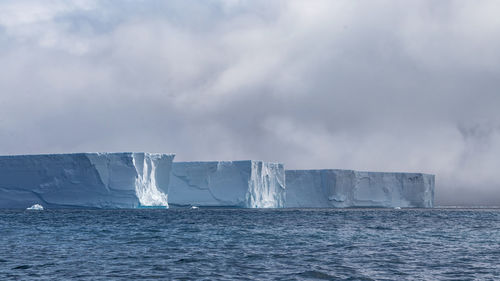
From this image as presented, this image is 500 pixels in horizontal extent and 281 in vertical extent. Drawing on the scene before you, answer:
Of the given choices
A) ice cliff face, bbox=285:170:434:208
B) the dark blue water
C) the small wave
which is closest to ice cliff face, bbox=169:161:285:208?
ice cliff face, bbox=285:170:434:208

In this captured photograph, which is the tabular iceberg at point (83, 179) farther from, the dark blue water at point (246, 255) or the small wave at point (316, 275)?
the small wave at point (316, 275)

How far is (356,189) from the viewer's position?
61.2m

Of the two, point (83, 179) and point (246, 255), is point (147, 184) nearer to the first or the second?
point (83, 179)

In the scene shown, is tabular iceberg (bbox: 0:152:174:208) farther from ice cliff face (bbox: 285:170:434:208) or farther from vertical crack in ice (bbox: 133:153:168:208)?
ice cliff face (bbox: 285:170:434:208)

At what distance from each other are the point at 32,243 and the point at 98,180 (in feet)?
73.6

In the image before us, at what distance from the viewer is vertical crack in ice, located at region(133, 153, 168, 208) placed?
43031 mm

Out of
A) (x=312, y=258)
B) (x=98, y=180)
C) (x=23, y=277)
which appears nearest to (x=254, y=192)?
(x=98, y=180)

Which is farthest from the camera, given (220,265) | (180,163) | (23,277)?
(180,163)

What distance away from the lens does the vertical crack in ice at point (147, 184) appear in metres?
43.0

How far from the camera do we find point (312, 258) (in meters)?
16.3

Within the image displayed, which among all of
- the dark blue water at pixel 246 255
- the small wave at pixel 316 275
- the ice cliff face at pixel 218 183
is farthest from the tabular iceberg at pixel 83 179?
the small wave at pixel 316 275

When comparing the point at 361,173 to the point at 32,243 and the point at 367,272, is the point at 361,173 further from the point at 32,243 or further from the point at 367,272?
the point at 367,272

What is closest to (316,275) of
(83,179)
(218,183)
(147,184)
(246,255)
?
(246,255)

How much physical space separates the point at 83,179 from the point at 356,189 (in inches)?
1067
